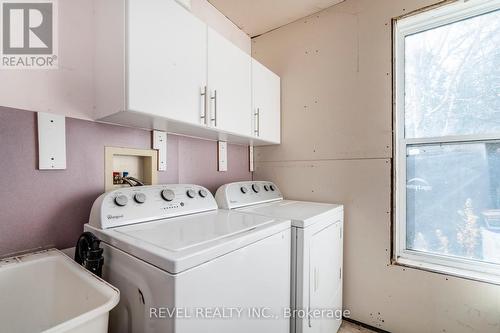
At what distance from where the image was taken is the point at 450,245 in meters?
1.46

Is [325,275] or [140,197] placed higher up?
[140,197]

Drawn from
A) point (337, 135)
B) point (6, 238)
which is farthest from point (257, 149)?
point (6, 238)

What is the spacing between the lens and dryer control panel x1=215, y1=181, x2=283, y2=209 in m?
1.53

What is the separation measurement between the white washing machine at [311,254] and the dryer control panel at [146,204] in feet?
0.83

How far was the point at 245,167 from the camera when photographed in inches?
86.4

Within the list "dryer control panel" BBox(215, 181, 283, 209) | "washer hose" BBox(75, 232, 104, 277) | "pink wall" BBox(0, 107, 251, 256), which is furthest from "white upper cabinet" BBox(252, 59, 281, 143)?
"washer hose" BBox(75, 232, 104, 277)

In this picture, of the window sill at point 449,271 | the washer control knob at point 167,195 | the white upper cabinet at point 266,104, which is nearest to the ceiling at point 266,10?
the white upper cabinet at point 266,104

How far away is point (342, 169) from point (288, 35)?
4.26 feet

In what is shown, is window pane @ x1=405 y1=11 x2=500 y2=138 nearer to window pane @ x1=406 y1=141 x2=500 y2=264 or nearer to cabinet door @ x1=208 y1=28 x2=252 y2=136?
window pane @ x1=406 y1=141 x2=500 y2=264

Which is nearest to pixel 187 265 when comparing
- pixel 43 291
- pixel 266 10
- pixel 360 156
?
pixel 43 291

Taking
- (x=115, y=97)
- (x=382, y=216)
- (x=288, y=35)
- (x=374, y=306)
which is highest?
(x=288, y=35)

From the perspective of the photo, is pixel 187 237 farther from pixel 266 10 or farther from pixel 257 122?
pixel 266 10

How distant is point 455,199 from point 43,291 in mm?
2196

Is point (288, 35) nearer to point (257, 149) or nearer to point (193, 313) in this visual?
point (257, 149)
